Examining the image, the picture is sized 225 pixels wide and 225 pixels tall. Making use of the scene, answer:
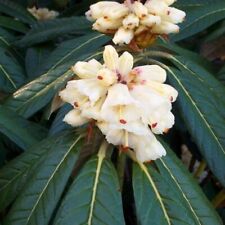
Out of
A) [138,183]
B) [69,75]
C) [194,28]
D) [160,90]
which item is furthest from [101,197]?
[194,28]

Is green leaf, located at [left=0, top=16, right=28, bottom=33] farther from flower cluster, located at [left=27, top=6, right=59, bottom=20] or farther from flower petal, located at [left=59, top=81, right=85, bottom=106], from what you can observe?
flower petal, located at [left=59, top=81, right=85, bottom=106]

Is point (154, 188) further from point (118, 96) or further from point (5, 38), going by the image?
point (5, 38)

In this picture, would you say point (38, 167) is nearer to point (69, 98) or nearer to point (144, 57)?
point (69, 98)

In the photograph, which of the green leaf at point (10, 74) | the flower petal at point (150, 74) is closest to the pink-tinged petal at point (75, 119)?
the flower petal at point (150, 74)

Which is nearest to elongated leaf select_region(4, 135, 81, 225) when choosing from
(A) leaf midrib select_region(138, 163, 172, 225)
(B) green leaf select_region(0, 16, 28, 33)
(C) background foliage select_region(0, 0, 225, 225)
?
(C) background foliage select_region(0, 0, 225, 225)

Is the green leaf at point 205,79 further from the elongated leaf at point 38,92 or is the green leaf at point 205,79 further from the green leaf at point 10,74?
the green leaf at point 10,74

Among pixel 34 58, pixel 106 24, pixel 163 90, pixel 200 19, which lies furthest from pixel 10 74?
pixel 163 90
